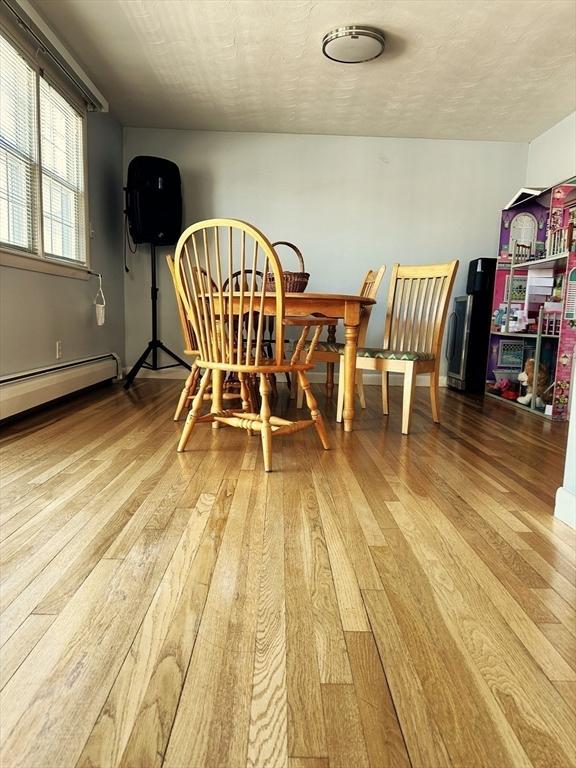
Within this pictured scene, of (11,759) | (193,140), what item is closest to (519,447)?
(11,759)

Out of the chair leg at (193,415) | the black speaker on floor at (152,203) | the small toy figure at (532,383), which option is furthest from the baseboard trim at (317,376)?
the chair leg at (193,415)

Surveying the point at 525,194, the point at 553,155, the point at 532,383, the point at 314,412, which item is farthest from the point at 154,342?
the point at 553,155

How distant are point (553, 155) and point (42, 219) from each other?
3.94m

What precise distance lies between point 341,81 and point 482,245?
6.75ft

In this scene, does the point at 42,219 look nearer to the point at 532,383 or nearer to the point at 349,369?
the point at 349,369

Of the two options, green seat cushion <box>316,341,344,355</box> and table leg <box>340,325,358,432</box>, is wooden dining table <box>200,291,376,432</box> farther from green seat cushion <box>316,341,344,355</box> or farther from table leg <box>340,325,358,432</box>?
green seat cushion <box>316,341,344,355</box>

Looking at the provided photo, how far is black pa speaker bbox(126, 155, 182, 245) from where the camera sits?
391 centimetres

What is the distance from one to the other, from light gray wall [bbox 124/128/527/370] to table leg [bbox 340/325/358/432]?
223 centimetres

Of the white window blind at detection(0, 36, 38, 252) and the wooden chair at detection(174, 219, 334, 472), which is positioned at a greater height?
the white window blind at detection(0, 36, 38, 252)

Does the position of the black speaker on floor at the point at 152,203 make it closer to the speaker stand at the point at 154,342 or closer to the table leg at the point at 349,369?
the speaker stand at the point at 154,342

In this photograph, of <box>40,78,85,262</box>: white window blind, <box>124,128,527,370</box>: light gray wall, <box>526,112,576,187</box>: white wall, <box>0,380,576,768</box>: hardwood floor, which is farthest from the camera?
<box>124,128,527,370</box>: light gray wall

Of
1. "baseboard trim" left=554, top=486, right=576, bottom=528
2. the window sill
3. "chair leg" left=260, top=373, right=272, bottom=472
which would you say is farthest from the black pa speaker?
"baseboard trim" left=554, top=486, right=576, bottom=528

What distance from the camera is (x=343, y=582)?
1.03 m

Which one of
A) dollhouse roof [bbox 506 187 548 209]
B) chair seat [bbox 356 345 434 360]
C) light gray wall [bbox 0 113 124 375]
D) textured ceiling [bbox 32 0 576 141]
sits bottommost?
chair seat [bbox 356 345 434 360]
